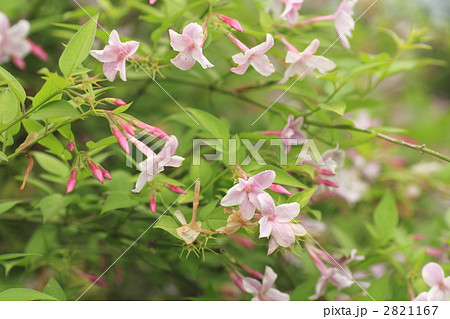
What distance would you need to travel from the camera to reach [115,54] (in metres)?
0.79

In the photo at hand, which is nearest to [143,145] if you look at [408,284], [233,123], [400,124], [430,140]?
[408,284]

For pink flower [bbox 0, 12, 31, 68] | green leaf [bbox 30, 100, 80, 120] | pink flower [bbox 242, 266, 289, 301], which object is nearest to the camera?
green leaf [bbox 30, 100, 80, 120]

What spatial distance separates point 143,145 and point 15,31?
49 cm

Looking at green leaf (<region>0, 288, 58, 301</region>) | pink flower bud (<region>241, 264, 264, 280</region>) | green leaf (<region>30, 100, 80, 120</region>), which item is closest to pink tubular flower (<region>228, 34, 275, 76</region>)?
green leaf (<region>30, 100, 80, 120</region>)

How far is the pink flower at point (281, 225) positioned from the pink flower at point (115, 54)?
314 millimetres

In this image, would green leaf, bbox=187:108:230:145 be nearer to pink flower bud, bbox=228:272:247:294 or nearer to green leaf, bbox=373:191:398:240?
pink flower bud, bbox=228:272:247:294

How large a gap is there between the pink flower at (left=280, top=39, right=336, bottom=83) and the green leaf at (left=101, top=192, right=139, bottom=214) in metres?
0.37

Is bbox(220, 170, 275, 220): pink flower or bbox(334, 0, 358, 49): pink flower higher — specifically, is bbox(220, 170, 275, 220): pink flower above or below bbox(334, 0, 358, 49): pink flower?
below

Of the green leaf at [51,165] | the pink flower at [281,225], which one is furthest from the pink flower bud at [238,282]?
the green leaf at [51,165]

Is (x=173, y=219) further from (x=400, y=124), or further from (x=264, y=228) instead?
(x=400, y=124)

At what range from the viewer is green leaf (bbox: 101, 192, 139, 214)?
873mm

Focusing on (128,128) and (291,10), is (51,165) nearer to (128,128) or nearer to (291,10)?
(128,128)

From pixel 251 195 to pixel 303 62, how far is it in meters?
0.32

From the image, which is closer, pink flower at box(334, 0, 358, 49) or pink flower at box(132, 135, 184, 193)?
pink flower at box(132, 135, 184, 193)
